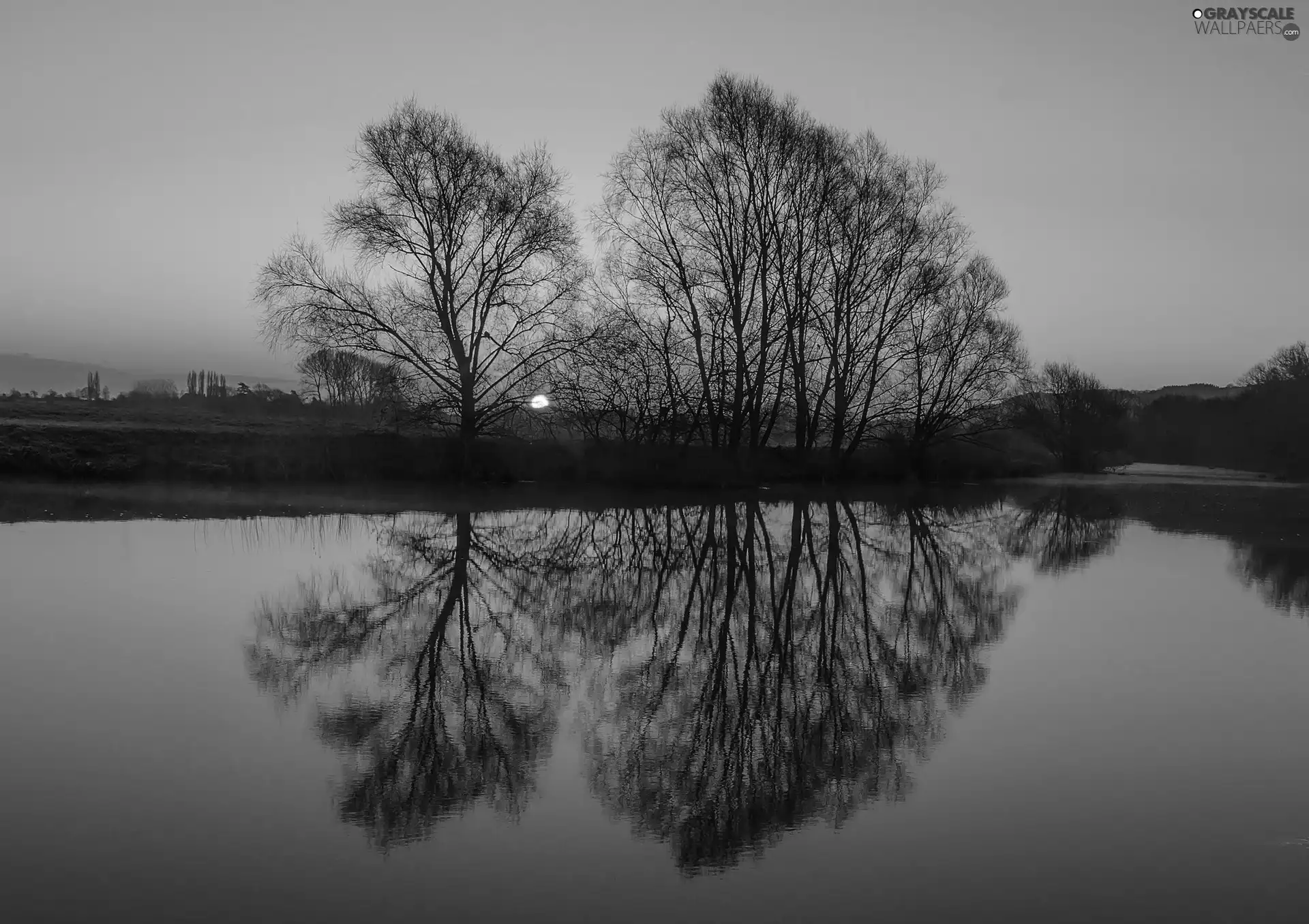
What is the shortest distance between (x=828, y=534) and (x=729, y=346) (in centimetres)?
1334

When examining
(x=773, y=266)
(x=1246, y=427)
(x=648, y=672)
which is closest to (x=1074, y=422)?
(x=1246, y=427)

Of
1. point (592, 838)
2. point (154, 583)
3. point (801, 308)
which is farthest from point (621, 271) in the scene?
point (592, 838)

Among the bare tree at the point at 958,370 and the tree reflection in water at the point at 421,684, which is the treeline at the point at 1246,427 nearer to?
the bare tree at the point at 958,370

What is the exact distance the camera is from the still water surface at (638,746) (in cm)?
360

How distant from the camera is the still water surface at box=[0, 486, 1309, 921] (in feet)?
11.8

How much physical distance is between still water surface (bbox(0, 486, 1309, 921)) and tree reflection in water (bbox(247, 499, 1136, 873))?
0.03 metres

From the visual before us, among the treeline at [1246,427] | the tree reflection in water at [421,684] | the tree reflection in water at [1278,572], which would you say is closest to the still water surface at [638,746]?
the tree reflection in water at [421,684]

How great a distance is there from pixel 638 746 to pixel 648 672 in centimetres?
162

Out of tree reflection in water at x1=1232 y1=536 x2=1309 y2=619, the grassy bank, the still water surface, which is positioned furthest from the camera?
the grassy bank

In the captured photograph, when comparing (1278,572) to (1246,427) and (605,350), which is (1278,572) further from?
(1246,427)

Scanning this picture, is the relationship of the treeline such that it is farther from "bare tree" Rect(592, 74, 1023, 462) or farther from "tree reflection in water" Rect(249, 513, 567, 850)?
"tree reflection in water" Rect(249, 513, 567, 850)

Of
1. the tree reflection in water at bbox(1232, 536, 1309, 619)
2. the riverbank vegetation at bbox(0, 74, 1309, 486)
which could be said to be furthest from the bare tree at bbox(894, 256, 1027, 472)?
the tree reflection in water at bbox(1232, 536, 1309, 619)

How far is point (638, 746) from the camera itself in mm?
5129

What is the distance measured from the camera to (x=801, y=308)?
98.0 feet
